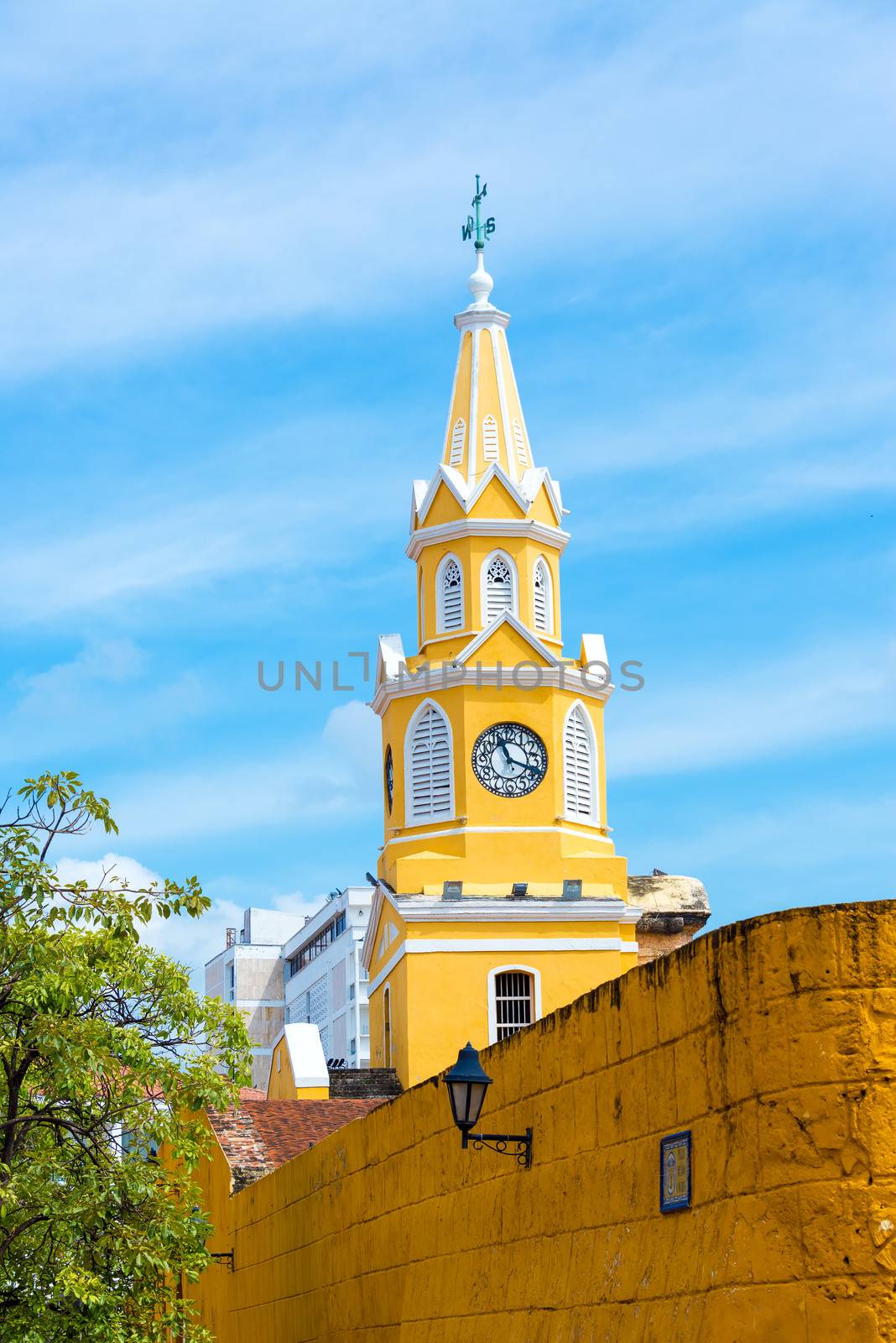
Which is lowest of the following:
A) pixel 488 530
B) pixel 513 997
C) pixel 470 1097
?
→ pixel 470 1097

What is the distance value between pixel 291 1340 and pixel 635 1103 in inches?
330

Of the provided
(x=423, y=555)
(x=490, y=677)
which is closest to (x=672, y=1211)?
(x=490, y=677)

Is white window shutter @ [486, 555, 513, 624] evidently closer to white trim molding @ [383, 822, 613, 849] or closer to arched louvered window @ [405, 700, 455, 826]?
arched louvered window @ [405, 700, 455, 826]

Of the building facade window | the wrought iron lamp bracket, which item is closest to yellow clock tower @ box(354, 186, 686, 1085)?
the wrought iron lamp bracket

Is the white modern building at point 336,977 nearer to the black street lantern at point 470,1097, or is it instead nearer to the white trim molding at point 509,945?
the white trim molding at point 509,945

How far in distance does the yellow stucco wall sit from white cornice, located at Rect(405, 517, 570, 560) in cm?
2191

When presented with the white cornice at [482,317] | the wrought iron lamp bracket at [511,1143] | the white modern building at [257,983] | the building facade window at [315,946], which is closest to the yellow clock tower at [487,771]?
the white cornice at [482,317]

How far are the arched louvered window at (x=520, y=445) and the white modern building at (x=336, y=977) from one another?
3289 centimetres

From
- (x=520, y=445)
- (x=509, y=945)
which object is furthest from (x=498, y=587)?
(x=509, y=945)

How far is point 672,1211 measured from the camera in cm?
806

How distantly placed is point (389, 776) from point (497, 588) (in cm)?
388

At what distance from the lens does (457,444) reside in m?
34.9

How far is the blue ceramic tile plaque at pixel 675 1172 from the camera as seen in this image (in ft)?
26.2

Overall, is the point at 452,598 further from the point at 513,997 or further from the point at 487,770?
the point at 513,997
